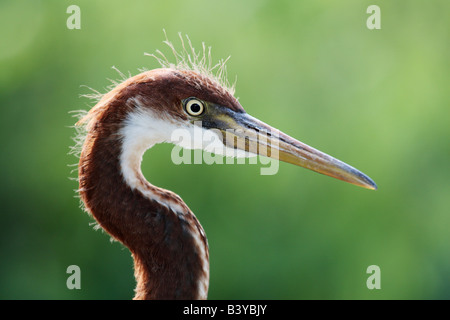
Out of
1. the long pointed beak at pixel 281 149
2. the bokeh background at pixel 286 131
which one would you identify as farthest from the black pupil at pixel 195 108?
the bokeh background at pixel 286 131

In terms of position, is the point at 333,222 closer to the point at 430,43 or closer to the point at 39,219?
the point at 430,43

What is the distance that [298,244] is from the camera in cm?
431

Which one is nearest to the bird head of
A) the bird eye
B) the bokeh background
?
the bird eye

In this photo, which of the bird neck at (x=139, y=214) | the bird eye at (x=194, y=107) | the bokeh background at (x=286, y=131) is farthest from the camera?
the bokeh background at (x=286, y=131)

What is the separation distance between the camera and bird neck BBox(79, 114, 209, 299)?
1.70m

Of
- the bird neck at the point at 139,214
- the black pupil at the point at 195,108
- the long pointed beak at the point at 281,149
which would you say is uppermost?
the black pupil at the point at 195,108

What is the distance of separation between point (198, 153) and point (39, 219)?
5.53ft

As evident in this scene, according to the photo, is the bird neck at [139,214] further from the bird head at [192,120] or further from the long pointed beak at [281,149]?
the long pointed beak at [281,149]

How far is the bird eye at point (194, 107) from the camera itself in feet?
6.00

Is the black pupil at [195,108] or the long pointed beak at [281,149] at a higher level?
the black pupil at [195,108]

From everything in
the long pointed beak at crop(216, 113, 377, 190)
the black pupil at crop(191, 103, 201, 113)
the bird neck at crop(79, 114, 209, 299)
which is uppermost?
the black pupil at crop(191, 103, 201, 113)

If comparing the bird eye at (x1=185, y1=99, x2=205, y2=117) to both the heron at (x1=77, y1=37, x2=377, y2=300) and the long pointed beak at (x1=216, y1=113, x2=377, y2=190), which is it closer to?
the heron at (x1=77, y1=37, x2=377, y2=300)

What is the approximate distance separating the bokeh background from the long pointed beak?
7.27ft

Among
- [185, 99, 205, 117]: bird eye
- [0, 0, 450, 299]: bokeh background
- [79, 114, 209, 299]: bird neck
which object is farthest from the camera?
[0, 0, 450, 299]: bokeh background
